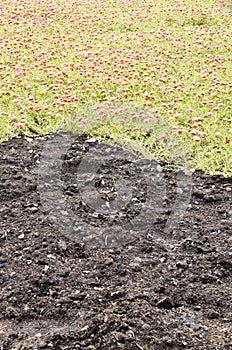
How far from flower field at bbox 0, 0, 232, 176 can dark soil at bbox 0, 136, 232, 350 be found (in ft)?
3.44

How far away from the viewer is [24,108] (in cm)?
562

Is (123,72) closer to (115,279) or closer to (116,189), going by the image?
(116,189)

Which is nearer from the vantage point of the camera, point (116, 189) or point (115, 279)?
point (115, 279)

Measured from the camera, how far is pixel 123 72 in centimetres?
678

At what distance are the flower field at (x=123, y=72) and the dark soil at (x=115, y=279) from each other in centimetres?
105

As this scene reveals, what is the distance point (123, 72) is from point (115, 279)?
4.01m

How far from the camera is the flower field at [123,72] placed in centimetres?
547

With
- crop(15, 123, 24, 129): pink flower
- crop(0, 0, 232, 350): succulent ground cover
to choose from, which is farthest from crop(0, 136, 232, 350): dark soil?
crop(15, 123, 24, 129): pink flower

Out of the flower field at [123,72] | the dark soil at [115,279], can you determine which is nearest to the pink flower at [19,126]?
the flower field at [123,72]

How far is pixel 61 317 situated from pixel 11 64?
4.90 m

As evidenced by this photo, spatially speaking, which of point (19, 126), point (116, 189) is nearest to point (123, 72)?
point (19, 126)

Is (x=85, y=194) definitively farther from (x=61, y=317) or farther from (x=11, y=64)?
(x=11, y=64)

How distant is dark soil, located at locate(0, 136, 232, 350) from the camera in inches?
110

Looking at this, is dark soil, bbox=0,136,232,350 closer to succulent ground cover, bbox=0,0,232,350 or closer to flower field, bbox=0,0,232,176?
succulent ground cover, bbox=0,0,232,350
